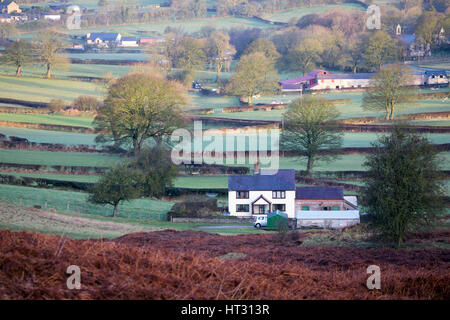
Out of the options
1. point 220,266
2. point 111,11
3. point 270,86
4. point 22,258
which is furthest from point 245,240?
point 111,11

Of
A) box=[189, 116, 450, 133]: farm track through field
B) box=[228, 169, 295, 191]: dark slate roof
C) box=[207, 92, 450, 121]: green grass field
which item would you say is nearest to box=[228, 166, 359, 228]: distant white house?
box=[228, 169, 295, 191]: dark slate roof

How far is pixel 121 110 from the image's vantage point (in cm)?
5450

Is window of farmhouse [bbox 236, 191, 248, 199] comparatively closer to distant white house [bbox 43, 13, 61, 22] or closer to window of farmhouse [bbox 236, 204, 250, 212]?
window of farmhouse [bbox 236, 204, 250, 212]

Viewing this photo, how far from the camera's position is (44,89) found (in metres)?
85.8

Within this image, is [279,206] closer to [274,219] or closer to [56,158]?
[274,219]

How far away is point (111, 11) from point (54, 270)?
157 metres

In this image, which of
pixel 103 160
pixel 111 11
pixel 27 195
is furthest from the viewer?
pixel 111 11

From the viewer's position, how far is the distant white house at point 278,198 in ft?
137

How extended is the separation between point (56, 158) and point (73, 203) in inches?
565

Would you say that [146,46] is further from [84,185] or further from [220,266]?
[220,266]

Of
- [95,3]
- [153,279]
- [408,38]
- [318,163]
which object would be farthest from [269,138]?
[95,3]

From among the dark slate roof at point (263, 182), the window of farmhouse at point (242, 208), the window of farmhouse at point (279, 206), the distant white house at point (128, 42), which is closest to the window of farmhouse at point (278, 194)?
the dark slate roof at point (263, 182)

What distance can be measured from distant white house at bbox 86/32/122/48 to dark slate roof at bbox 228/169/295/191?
9424 centimetres

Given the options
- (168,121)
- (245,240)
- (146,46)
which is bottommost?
(245,240)
